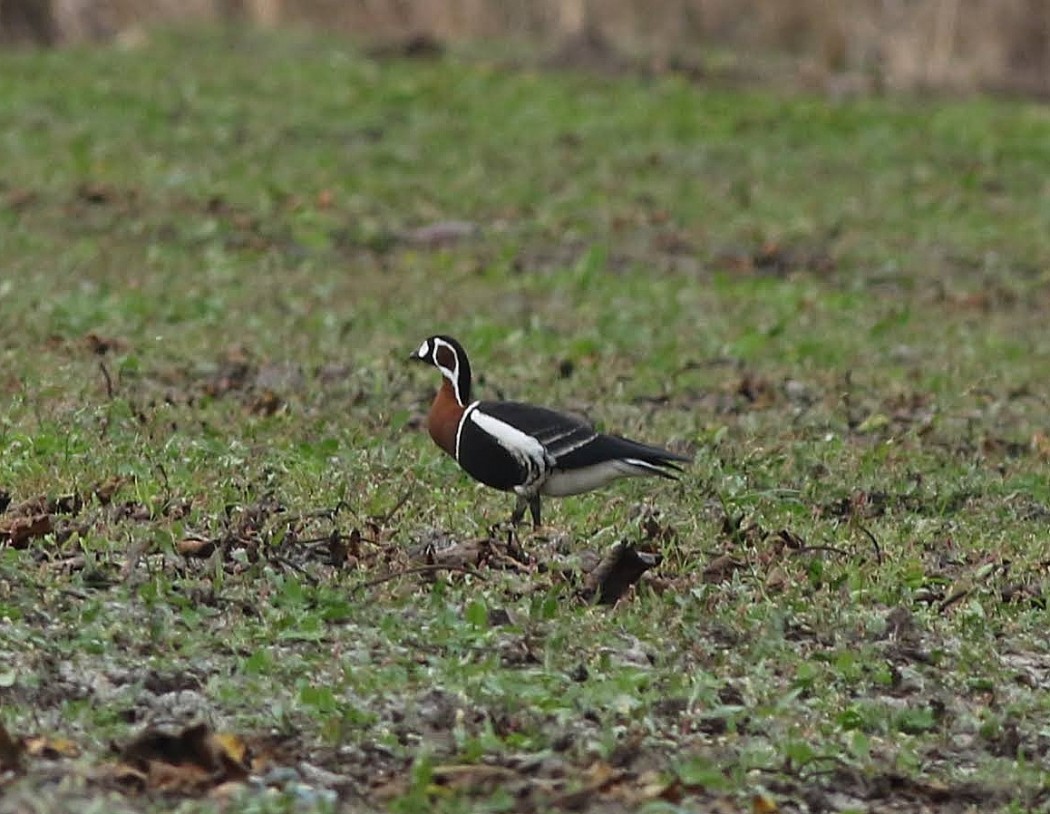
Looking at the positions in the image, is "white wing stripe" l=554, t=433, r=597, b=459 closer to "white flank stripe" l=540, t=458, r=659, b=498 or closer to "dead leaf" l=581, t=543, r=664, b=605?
"white flank stripe" l=540, t=458, r=659, b=498

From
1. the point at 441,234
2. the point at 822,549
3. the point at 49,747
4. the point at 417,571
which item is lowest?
the point at 441,234

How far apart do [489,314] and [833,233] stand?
4399 millimetres

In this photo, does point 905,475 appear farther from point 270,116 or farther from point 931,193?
point 270,116

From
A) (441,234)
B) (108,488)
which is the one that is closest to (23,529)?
(108,488)

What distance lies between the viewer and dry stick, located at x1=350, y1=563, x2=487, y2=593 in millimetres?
7598

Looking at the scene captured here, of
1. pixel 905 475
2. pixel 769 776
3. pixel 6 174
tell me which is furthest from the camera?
pixel 6 174

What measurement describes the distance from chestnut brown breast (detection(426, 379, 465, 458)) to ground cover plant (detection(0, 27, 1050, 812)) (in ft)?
0.91

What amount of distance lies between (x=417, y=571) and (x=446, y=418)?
108 cm

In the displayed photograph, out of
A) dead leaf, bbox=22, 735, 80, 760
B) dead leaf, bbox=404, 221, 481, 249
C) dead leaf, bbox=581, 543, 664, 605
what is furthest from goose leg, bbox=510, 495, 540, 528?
dead leaf, bbox=404, 221, 481, 249

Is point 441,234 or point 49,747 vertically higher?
point 49,747

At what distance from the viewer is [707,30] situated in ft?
89.1

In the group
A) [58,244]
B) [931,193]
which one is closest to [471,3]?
[931,193]

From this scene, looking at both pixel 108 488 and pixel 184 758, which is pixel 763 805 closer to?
pixel 184 758

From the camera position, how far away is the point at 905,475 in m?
10.4
